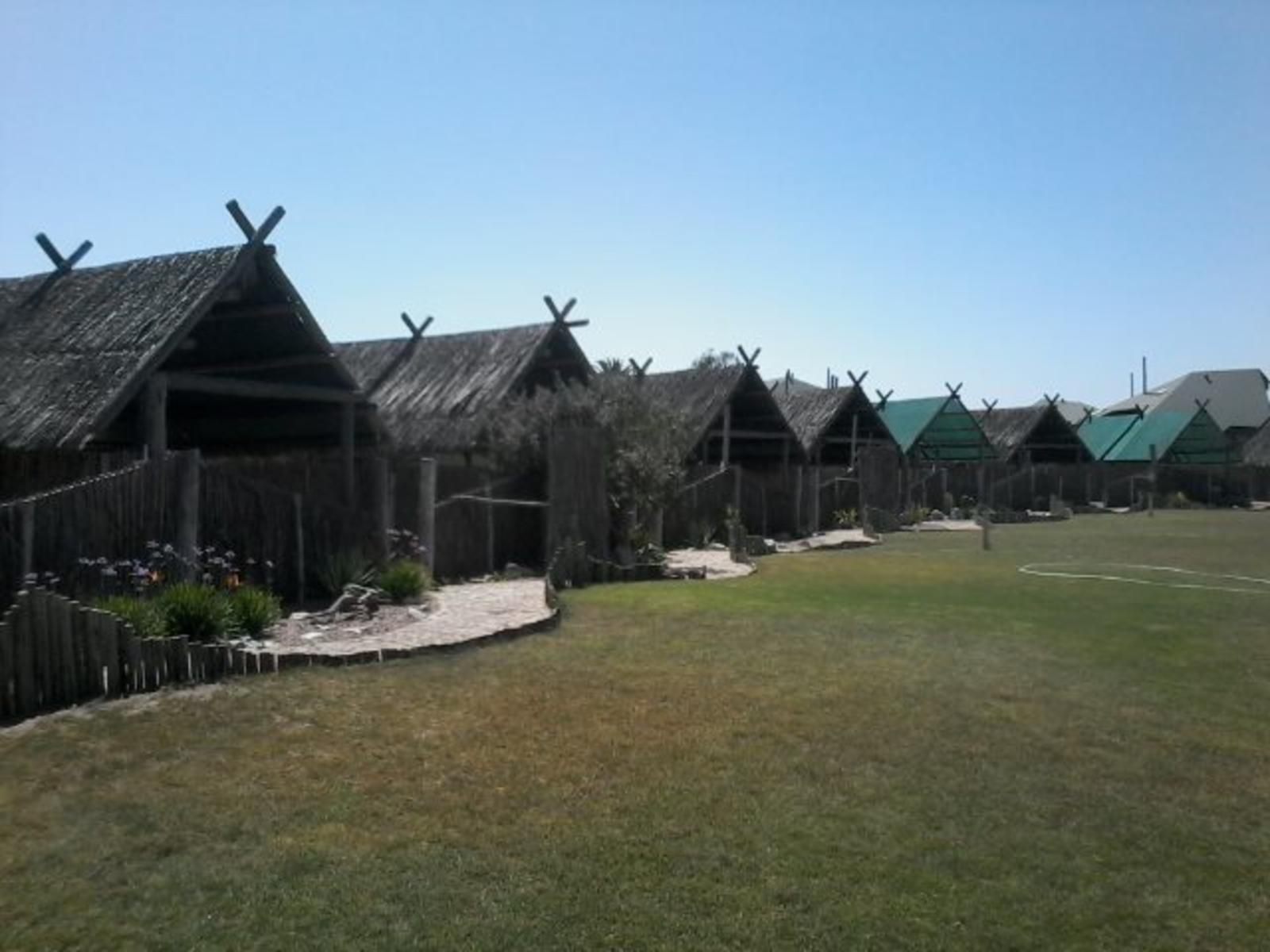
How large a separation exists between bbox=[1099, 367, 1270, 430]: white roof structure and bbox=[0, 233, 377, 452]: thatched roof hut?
7100cm

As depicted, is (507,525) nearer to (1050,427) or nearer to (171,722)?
(171,722)

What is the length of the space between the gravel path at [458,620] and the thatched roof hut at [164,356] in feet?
11.3

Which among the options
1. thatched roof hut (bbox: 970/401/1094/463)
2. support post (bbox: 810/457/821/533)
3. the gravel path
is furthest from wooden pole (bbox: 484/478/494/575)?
thatched roof hut (bbox: 970/401/1094/463)

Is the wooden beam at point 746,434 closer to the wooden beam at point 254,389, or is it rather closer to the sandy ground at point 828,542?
the sandy ground at point 828,542

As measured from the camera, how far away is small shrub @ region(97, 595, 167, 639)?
8336 millimetres

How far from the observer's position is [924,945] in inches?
166

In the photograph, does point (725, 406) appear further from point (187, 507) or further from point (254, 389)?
point (187, 507)

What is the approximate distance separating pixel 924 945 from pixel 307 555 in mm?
10068

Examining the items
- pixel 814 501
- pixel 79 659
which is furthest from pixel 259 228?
pixel 814 501

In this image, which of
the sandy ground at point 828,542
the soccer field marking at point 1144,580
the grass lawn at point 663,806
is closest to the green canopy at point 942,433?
the sandy ground at point 828,542

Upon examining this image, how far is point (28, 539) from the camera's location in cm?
916

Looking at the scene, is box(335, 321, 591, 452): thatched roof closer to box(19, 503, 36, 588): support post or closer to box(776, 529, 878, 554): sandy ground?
box(776, 529, 878, 554): sandy ground

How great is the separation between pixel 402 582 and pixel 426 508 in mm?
2401

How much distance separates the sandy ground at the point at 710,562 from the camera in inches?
705
